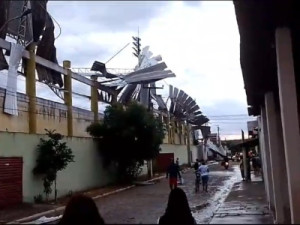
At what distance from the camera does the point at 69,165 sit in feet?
75.7

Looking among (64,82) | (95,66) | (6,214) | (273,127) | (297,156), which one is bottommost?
(6,214)

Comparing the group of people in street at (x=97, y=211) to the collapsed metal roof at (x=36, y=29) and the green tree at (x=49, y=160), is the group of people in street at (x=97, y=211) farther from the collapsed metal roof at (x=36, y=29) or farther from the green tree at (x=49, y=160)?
the collapsed metal roof at (x=36, y=29)

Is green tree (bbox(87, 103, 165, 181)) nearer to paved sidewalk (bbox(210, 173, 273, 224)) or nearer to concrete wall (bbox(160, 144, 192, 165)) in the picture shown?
paved sidewalk (bbox(210, 173, 273, 224))

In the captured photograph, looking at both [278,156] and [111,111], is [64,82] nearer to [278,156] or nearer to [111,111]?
[111,111]

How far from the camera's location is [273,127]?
1092cm

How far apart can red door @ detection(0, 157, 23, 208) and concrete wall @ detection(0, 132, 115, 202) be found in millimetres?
254

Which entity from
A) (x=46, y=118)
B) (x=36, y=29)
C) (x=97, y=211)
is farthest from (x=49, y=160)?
(x=97, y=211)

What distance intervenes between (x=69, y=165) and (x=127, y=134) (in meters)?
5.37

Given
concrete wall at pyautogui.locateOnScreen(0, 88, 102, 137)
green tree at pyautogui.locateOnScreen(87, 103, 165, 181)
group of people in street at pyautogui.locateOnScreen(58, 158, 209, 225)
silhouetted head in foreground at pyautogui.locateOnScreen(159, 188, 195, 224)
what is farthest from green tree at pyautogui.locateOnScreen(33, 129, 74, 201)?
silhouetted head in foreground at pyautogui.locateOnScreen(159, 188, 195, 224)

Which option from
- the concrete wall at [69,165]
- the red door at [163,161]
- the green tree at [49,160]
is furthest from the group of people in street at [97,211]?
the red door at [163,161]

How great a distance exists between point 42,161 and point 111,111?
382 inches

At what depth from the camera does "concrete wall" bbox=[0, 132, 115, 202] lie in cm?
1808

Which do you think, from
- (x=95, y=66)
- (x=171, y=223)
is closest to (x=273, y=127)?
(x=171, y=223)

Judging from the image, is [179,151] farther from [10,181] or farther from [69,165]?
[10,181]
